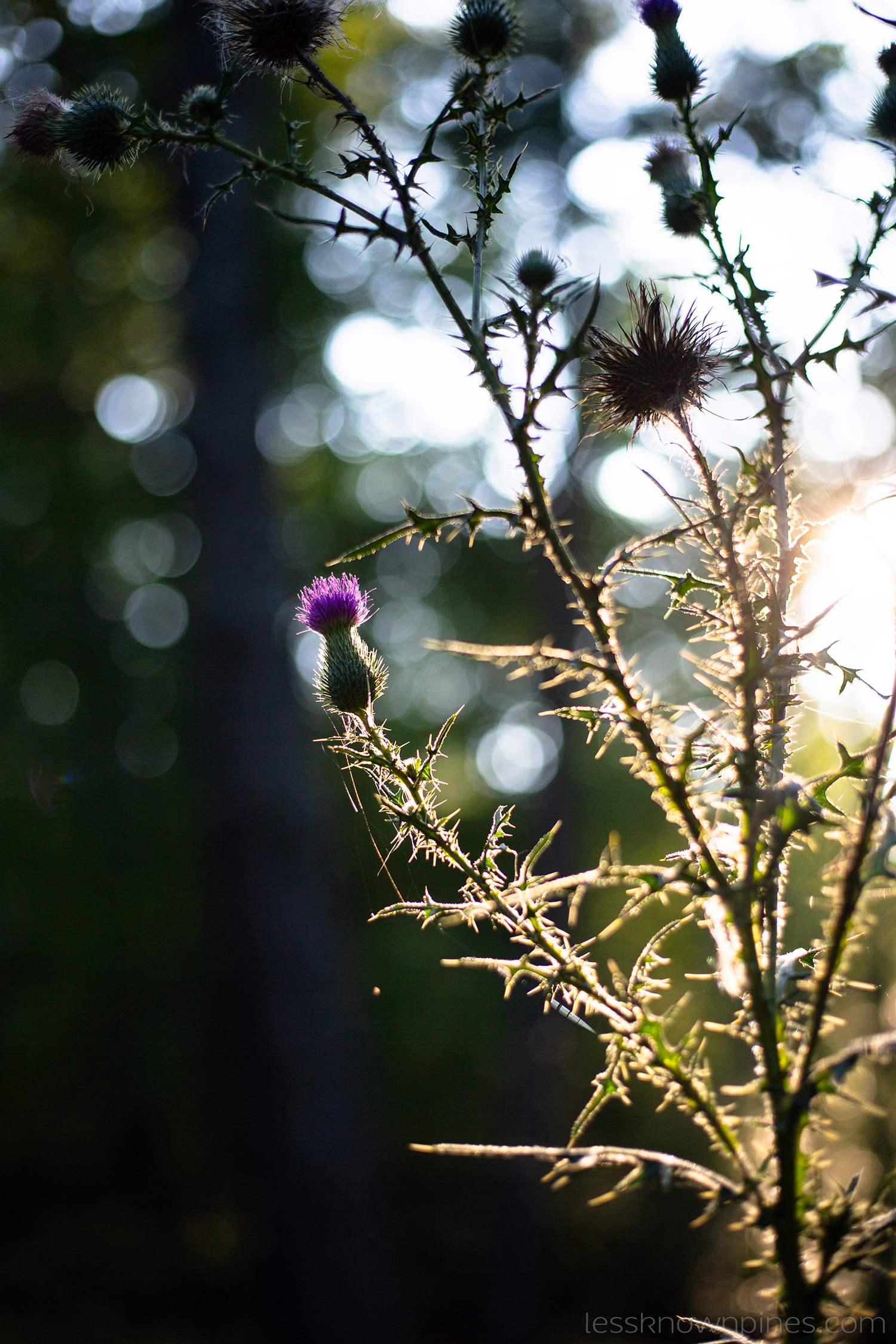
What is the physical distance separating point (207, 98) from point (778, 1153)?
48.2 inches

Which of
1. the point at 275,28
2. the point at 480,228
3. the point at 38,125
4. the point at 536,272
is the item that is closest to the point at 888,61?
the point at 536,272

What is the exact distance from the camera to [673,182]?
1.45 meters

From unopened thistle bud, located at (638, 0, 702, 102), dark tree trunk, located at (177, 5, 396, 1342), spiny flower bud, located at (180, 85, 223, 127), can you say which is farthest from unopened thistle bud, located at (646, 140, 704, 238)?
dark tree trunk, located at (177, 5, 396, 1342)

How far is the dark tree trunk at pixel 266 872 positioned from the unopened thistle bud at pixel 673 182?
5.33m

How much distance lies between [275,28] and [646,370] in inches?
27.0

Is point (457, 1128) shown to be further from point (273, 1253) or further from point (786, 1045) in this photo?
point (786, 1045)

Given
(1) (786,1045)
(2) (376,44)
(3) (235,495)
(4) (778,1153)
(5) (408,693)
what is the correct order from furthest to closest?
1. (5) (408,693)
2. (2) (376,44)
3. (3) (235,495)
4. (1) (786,1045)
5. (4) (778,1153)

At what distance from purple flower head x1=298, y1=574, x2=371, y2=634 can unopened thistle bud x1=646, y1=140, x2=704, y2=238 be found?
0.84 m

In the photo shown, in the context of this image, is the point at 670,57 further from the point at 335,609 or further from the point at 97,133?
the point at 335,609

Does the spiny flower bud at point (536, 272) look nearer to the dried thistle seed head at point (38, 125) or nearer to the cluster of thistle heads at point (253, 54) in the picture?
the cluster of thistle heads at point (253, 54)

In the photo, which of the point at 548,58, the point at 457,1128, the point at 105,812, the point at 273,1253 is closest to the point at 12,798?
the point at 105,812

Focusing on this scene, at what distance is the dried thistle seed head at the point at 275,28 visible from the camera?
1.13 meters

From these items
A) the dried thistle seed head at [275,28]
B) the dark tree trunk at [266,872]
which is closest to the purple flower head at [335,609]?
the dried thistle seed head at [275,28]

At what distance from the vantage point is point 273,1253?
6160 mm
